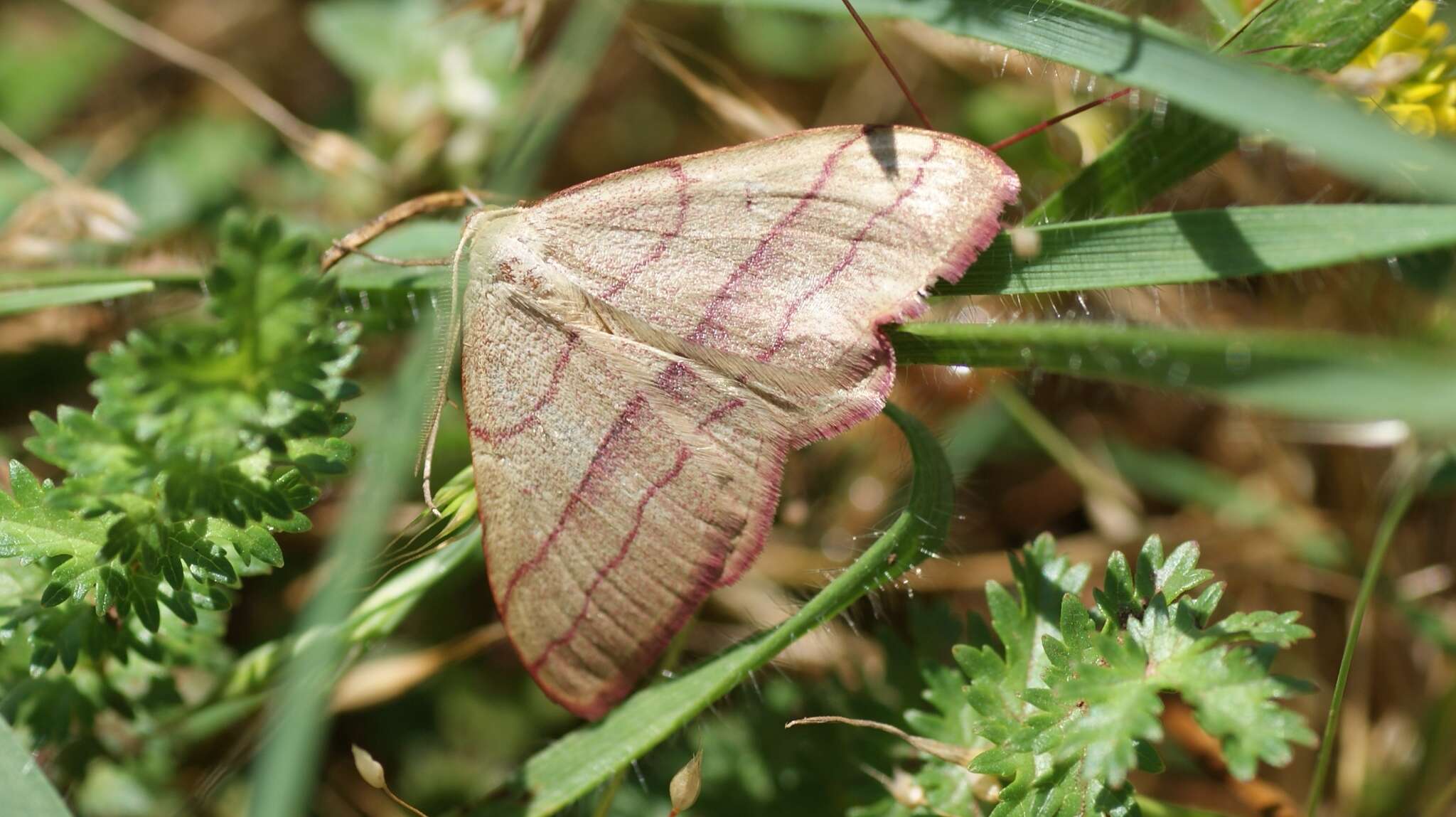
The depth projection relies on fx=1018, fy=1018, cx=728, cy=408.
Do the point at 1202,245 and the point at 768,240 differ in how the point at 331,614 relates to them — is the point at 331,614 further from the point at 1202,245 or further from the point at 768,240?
the point at 1202,245

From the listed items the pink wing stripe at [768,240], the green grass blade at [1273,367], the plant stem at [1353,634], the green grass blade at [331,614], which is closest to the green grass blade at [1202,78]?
the green grass blade at [1273,367]

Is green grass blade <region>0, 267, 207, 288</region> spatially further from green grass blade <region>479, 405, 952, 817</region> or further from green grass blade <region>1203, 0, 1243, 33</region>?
green grass blade <region>1203, 0, 1243, 33</region>

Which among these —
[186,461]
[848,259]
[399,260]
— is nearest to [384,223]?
[399,260]

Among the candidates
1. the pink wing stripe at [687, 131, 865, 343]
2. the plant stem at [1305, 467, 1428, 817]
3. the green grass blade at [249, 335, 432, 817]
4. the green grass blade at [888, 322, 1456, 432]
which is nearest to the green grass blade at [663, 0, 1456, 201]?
the green grass blade at [888, 322, 1456, 432]

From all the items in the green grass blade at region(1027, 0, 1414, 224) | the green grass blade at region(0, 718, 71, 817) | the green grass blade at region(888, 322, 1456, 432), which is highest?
the green grass blade at region(1027, 0, 1414, 224)

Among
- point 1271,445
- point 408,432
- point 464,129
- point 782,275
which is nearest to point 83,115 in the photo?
point 464,129

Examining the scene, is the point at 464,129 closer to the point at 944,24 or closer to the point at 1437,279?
the point at 944,24
